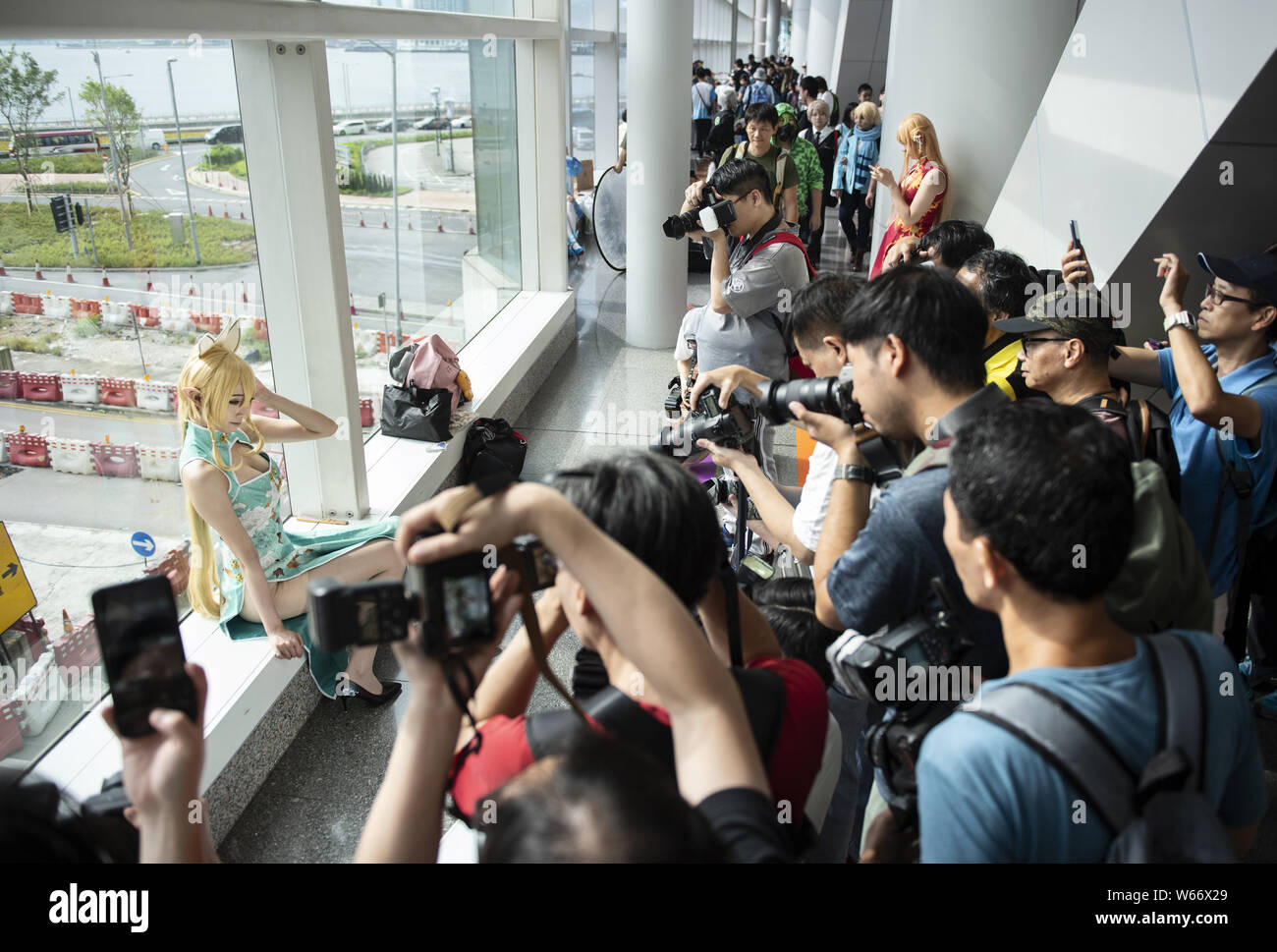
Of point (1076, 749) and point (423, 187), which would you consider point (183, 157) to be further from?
point (1076, 749)

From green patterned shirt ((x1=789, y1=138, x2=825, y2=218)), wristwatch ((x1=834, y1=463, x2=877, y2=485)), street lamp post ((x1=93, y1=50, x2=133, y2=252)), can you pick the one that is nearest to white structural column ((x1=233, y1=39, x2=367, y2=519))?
street lamp post ((x1=93, y1=50, x2=133, y2=252))

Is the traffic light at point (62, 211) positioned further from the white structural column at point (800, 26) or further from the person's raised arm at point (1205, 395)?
the white structural column at point (800, 26)

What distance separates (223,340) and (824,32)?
22.0m

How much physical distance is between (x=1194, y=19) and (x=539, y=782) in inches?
147

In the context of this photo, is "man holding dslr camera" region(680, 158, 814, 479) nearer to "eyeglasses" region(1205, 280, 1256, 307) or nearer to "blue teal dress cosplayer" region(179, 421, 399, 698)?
"eyeglasses" region(1205, 280, 1256, 307)

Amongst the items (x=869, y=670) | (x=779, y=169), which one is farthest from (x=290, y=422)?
(x=779, y=169)

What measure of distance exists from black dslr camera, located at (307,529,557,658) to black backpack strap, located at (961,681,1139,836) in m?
A: 0.61

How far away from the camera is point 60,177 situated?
2.45 meters

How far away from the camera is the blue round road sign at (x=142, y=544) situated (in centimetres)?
290

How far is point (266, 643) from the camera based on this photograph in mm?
2900

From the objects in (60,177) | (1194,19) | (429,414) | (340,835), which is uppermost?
(1194,19)

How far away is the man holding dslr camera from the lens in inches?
143
